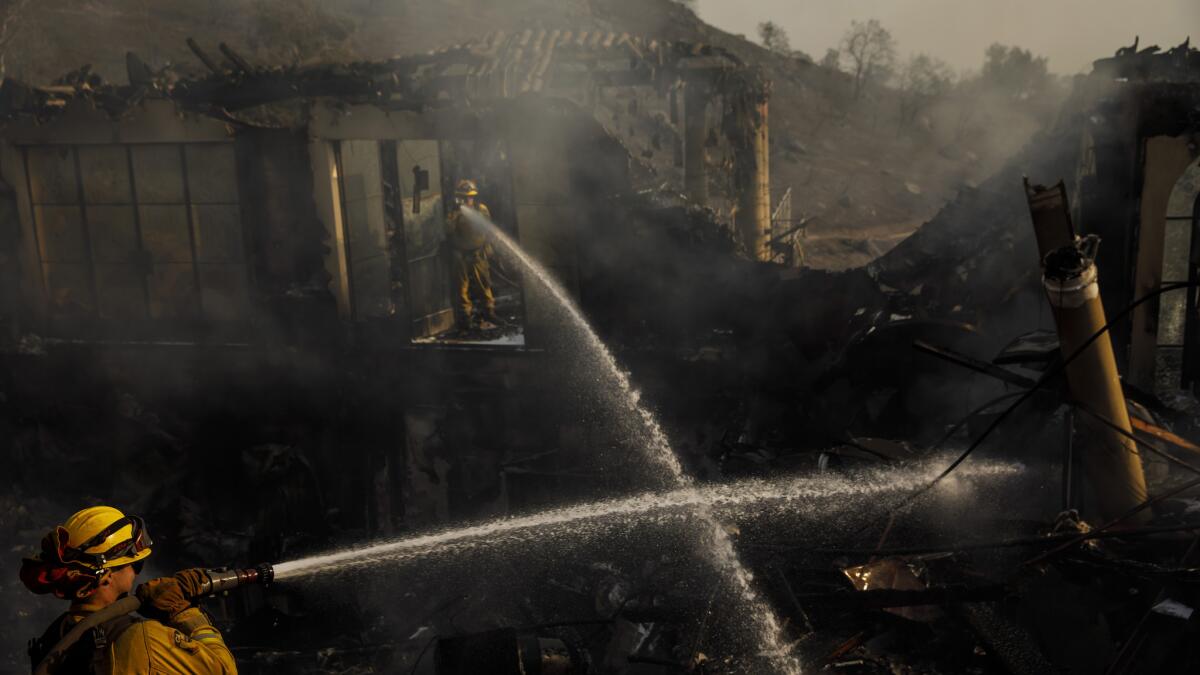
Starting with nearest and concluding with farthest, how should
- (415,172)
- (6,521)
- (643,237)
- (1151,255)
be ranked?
(1151,255)
(643,237)
(6,521)
(415,172)

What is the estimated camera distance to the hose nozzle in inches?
141

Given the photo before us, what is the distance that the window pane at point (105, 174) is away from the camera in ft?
39.7

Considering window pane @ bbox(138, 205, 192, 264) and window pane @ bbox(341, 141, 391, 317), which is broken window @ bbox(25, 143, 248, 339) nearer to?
window pane @ bbox(138, 205, 192, 264)

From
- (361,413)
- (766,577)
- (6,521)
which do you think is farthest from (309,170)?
(766,577)

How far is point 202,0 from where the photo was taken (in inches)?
1299

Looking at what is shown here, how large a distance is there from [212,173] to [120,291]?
83.8 inches

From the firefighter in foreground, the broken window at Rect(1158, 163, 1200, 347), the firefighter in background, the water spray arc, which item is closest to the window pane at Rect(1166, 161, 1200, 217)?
the broken window at Rect(1158, 163, 1200, 347)

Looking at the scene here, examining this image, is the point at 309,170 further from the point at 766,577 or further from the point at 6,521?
the point at 766,577

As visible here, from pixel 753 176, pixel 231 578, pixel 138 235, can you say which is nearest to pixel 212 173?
pixel 138 235

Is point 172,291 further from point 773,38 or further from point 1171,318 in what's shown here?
point 773,38

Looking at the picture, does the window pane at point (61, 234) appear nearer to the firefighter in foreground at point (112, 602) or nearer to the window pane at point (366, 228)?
the window pane at point (366, 228)

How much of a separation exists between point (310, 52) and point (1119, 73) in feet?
87.5

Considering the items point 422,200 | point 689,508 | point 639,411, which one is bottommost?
point 689,508

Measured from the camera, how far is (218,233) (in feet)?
39.2
